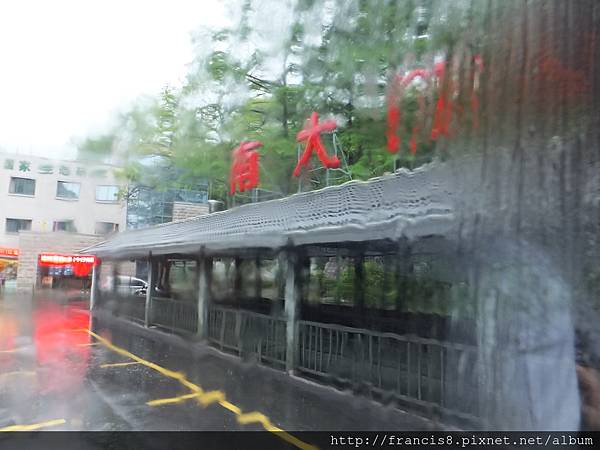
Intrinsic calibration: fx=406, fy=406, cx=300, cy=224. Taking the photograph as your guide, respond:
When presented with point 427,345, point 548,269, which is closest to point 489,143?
point 548,269

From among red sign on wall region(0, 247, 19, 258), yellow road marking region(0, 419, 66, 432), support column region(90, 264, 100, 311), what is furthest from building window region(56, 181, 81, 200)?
red sign on wall region(0, 247, 19, 258)

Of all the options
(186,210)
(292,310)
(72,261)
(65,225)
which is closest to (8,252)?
(72,261)

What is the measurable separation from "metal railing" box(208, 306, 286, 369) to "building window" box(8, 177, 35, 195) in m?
4.20

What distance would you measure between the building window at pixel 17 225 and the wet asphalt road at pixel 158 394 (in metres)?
4.27

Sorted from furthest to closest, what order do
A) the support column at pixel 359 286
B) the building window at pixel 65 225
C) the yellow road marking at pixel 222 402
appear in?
1. the building window at pixel 65 225
2. the support column at pixel 359 286
3. the yellow road marking at pixel 222 402

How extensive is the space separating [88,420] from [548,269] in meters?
4.38

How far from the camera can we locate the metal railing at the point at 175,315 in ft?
28.0

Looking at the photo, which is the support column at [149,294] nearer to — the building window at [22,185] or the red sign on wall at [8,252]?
the building window at [22,185]

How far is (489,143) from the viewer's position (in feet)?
5.31

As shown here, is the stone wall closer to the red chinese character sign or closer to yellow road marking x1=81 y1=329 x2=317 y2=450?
yellow road marking x1=81 y1=329 x2=317 y2=450

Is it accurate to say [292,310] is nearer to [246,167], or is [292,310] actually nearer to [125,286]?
[246,167]

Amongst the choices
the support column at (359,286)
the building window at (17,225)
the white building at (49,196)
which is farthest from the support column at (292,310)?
the building window at (17,225)

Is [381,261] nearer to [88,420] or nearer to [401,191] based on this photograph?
[401,191]

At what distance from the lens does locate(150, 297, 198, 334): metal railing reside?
854 centimetres
